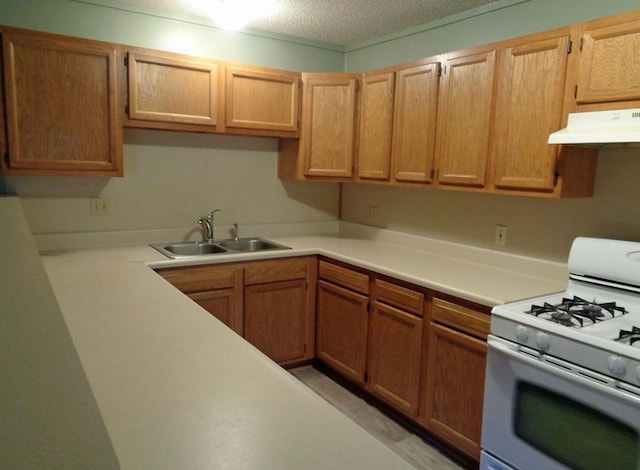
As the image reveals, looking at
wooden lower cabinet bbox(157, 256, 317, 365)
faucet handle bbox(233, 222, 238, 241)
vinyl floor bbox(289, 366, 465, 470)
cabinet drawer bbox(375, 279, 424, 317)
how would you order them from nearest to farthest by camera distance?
1. vinyl floor bbox(289, 366, 465, 470)
2. cabinet drawer bbox(375, 279, 424, 317)
3. wooden lower cabinet bbox(157, 256, 317, 365)
4. faucet handle bbox(233, 222, 238, 241)

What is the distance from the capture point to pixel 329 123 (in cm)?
336

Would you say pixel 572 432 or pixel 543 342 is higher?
pixel 543 342

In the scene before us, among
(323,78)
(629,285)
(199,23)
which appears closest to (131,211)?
(199,23)

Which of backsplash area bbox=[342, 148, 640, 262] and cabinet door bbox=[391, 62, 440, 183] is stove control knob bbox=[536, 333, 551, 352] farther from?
cabinet door bbox=[391, 62, 440, 183]

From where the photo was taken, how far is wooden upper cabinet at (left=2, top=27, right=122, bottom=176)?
249cm

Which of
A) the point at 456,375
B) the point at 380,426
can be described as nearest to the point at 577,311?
the point at 456,375

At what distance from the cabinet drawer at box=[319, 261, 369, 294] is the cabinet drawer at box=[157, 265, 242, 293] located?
0.59 meters

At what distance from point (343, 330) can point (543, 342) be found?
1.53 m

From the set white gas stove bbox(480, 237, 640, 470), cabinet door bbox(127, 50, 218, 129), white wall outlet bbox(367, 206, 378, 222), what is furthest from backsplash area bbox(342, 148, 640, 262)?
cabinet door bbox(127, 50, 218, 129)

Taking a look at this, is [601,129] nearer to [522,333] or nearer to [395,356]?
[522,333]

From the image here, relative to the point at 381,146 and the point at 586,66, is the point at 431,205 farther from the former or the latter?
the point at 586,66

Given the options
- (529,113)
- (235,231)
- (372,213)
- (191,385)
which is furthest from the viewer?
(372,213)

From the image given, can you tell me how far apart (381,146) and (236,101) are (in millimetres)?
1010

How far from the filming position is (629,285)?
2.04m
